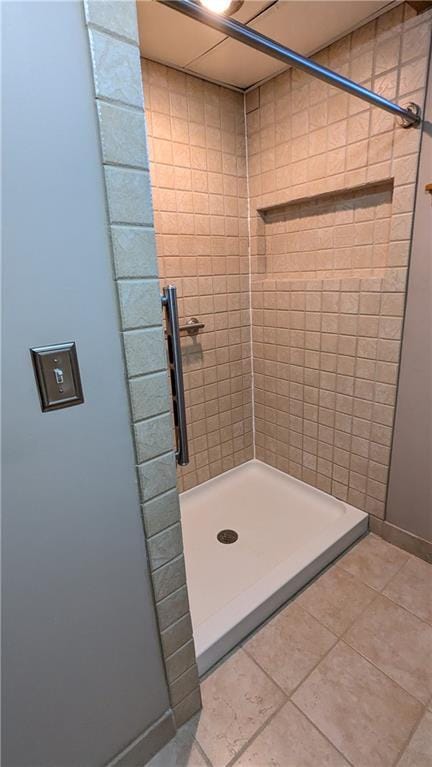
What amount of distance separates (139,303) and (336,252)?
131 cm

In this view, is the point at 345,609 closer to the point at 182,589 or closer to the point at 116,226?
the point at 182,589

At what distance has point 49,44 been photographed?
0.53 m

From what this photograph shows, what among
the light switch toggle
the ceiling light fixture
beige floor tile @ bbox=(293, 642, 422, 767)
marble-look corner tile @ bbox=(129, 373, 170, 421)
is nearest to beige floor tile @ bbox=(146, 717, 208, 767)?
beige floor tile @ bbox=(293, 642, 422, 767)

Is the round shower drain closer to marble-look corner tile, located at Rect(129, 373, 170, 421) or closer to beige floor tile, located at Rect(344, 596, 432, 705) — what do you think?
beige floor tile, located at Rect(344, 596, 432, 705)

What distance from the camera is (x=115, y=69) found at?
1.95 feet

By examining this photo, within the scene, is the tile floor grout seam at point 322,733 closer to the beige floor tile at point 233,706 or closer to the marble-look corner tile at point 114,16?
the beige floor tile at point 233,706

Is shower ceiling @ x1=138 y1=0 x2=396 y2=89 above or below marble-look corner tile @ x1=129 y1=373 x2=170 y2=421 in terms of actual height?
above

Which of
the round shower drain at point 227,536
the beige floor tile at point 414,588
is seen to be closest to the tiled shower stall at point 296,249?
the beige floor tile at point 414,588

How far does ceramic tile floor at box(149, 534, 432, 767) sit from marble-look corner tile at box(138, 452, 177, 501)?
2.67 feet

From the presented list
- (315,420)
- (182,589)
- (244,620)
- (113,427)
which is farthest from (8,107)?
(315,420)

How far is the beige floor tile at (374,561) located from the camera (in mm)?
1521

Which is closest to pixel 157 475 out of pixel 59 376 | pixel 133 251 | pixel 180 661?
pixel 59 376

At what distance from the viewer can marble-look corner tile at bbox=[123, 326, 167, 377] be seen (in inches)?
27.5

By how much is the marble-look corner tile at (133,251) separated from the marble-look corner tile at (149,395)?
0.21m
